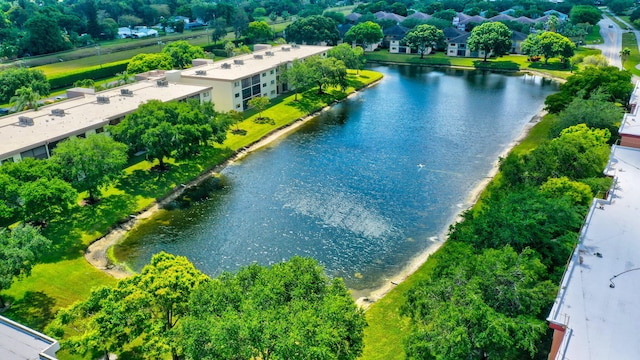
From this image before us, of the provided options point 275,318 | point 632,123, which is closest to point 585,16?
point 632,123

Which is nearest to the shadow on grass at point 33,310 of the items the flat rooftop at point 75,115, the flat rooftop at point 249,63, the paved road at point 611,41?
the flat rooftop at point 75,115

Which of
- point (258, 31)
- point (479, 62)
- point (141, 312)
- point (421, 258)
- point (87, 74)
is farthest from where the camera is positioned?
point (258, 31)

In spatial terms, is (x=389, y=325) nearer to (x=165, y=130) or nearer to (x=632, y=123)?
(x=165, y=130)

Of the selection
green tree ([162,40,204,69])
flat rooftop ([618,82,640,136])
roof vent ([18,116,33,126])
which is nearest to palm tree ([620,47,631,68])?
flat rooftop ([618,82,640,136])

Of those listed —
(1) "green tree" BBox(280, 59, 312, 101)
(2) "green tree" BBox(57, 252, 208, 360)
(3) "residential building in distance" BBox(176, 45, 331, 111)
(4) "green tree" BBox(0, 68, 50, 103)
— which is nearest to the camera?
(2) "green tree" BBox(57, 252, 208, 360)

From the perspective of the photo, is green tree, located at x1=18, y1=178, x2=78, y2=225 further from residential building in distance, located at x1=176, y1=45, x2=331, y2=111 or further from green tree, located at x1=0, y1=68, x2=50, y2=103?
green tree, located at x1=0, y1=68, x2=50, y2=103

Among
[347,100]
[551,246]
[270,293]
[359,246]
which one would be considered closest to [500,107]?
[347,100]

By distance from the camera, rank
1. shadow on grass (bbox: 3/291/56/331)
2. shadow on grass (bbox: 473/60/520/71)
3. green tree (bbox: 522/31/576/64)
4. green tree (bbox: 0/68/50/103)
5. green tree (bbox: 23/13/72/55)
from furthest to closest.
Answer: green tree (bbox: 23/13/72/55) → shadow on grass (bbox: 473/60/520/71) → green tree (bbox: 522/31/576/64) → green tree (bbox: 0/68/50/103) → shadow on grass (bbox: 3/291/56/331)
